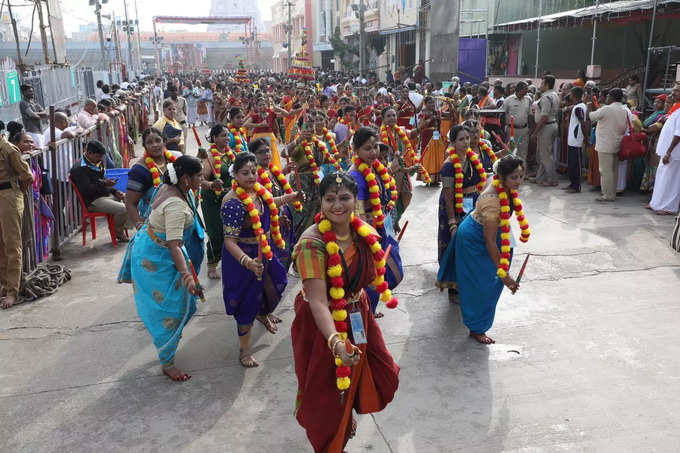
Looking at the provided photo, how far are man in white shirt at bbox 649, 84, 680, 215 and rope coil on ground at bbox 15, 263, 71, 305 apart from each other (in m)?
7.75

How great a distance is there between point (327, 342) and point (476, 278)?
2.02 metres

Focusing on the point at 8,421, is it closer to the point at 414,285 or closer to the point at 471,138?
the point at 414,285

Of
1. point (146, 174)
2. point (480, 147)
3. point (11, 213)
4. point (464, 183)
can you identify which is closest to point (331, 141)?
point (480, 147)

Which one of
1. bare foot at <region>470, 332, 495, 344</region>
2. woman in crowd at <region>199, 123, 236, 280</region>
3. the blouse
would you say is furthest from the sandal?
bare foot at <region>470, 332, 495, 344</region>

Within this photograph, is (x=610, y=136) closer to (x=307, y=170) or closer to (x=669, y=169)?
(x=669, y=169)

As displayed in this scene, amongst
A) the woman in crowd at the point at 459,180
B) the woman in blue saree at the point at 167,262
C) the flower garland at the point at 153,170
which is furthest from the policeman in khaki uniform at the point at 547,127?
the woman in blue saree at the point at 167,262

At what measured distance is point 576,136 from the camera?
9352mm

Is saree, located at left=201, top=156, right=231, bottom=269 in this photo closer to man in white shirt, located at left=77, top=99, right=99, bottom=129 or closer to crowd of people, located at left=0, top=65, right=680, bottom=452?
crowd of people, located at left=0, top=65, right=680, bottom=452

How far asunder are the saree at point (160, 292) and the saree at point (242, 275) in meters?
0.28

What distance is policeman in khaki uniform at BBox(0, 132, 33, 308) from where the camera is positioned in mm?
5172

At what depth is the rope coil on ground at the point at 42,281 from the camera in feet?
18.4

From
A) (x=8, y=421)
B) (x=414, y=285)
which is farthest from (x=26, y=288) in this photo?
(x=414, y=285)

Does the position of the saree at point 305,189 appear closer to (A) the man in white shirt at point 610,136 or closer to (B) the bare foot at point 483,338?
(B) the bare foot at point 483,338

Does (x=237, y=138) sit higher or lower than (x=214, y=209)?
higher
